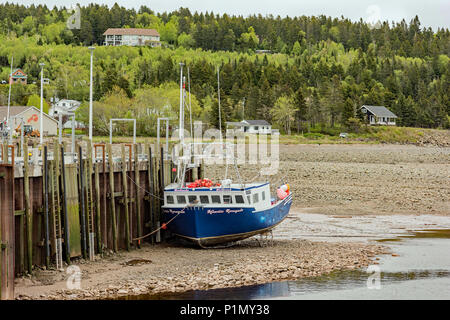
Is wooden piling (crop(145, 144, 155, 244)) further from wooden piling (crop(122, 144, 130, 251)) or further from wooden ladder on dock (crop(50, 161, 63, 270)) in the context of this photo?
wooden ladder on dock (crop(50, 161, 63, 270))

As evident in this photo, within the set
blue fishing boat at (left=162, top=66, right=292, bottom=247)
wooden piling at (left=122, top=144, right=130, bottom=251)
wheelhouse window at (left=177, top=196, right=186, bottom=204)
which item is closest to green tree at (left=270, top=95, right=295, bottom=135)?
blue fishing boat at (left=162, top=66, right=292, bottom=247)

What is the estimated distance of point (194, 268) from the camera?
27969 mm

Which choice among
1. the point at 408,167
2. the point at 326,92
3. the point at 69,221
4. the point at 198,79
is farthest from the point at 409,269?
the point at 198,79

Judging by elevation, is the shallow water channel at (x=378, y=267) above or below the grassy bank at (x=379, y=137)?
below

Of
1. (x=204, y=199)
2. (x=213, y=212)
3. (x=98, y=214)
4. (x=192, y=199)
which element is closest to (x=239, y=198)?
(x=213, y=212)

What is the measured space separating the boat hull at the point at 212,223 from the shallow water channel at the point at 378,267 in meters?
4.84

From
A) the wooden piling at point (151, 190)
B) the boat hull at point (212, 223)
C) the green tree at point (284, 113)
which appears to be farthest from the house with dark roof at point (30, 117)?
the green tree at point (284, 113)

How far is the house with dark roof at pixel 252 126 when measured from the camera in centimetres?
13356

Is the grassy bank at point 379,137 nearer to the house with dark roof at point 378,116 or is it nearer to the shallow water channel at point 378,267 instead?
the house with dark roof at point 378,116

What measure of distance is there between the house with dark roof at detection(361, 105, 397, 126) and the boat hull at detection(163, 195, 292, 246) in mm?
121145

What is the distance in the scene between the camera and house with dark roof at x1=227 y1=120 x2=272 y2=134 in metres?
→ 134

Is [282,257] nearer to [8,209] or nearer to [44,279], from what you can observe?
[44,279]

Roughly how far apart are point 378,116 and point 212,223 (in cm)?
12484
